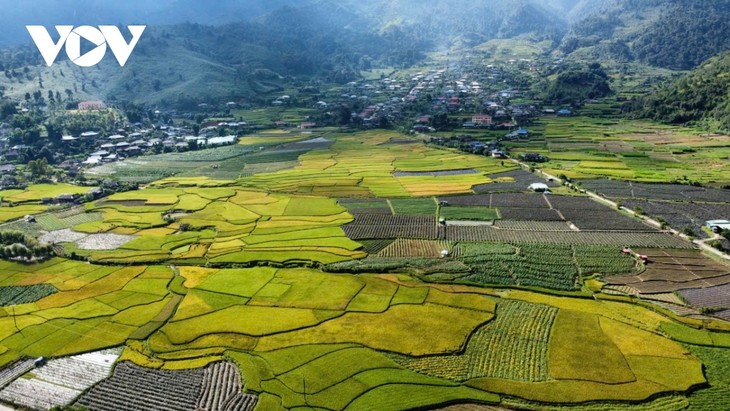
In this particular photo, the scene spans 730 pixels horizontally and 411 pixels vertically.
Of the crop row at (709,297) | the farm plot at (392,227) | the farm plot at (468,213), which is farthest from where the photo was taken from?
the farm plot at (468,213)

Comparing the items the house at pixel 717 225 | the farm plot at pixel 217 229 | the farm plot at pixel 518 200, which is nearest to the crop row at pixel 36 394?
the farm plot at pixel 217 229

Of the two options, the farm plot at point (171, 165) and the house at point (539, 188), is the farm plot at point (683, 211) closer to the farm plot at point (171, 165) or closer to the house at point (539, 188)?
the house at point (539, 188)

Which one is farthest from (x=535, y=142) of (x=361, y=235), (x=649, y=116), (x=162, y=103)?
(x=162, y=103)

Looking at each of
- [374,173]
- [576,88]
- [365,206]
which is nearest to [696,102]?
[576,88]

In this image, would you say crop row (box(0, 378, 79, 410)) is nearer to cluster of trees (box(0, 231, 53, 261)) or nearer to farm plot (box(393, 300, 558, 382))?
farm plot (box(393, 300, 558, 382))

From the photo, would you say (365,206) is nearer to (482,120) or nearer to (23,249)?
(23,249)

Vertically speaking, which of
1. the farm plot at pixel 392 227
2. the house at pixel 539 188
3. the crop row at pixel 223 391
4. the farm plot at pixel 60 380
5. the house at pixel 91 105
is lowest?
the crop row at pixel 223 391
